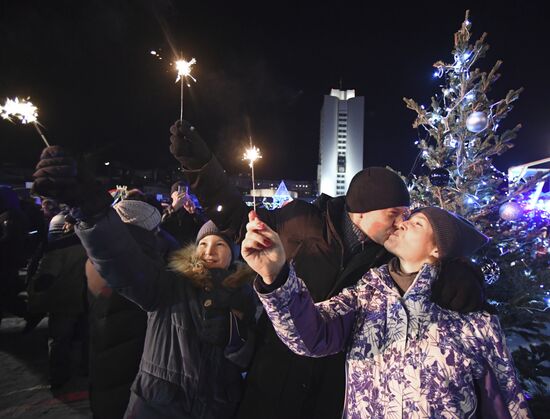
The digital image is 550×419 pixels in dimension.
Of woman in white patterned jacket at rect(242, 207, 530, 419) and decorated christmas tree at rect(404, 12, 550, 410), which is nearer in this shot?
woman in white patterned jacket at rect(242, 207, 530, 419)

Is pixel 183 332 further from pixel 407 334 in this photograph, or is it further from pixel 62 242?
pixel 62 242

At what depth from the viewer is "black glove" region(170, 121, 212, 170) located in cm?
215

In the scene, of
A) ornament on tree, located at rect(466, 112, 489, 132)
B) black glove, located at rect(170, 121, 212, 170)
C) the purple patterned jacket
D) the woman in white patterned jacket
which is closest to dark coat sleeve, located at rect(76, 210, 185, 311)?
black glove, located at rect(170, 121, 212, 170)

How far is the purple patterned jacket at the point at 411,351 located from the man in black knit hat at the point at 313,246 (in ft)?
0.44

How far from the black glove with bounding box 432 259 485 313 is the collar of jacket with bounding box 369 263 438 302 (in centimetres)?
3

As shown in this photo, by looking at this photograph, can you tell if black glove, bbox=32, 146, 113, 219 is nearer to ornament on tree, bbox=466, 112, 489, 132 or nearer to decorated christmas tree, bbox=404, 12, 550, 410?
decorated christmas tree, bbox=404, 12, 550, 410

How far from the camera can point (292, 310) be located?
1.27 m

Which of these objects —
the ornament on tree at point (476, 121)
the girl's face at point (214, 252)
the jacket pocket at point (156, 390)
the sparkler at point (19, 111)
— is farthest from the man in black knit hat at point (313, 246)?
the ornament on tree at point (476, 121)

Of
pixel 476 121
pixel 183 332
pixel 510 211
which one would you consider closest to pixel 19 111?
pixel 183 332

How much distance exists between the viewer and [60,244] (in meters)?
4.14

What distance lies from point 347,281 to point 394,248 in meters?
0.33

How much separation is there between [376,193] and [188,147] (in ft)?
4.50

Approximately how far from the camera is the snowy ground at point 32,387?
3.59 meters

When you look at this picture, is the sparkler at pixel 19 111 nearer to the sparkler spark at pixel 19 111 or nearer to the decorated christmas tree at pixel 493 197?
the sparkler spark at pixel 19 111
